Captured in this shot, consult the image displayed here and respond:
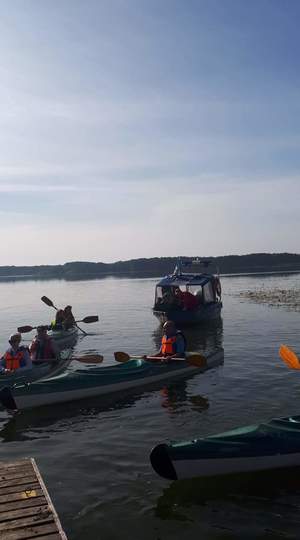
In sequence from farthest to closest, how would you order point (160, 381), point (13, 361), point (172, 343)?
point (172, 343) → point (160, 381) → point (13, 361)

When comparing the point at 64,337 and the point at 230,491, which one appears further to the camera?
the point at 64,337

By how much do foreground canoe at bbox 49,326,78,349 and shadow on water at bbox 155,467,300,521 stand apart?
15646 mm

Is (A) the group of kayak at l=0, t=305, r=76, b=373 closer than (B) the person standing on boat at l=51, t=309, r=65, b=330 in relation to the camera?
Yes

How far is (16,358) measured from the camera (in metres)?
14.3

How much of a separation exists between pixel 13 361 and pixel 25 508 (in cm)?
805

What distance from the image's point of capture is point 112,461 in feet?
32.0

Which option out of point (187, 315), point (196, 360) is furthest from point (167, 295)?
point (196, 360)

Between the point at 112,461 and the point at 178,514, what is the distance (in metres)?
2.33

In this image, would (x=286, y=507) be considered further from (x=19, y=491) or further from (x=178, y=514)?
(x=19, y=491)

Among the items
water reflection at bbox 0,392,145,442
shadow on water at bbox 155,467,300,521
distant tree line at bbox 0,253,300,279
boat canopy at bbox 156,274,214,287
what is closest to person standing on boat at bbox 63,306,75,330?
boat canopy at bbox 156,274,214,287

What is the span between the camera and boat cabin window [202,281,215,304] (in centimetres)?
3066

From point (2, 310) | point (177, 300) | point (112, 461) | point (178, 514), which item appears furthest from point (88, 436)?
point (2, 310)

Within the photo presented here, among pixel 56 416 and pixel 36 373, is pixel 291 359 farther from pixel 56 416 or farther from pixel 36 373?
pixel 36 373

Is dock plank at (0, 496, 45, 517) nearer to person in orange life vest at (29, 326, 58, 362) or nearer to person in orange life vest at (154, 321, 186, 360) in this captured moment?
person in orange life vest at (29, 326, 58, 362)
